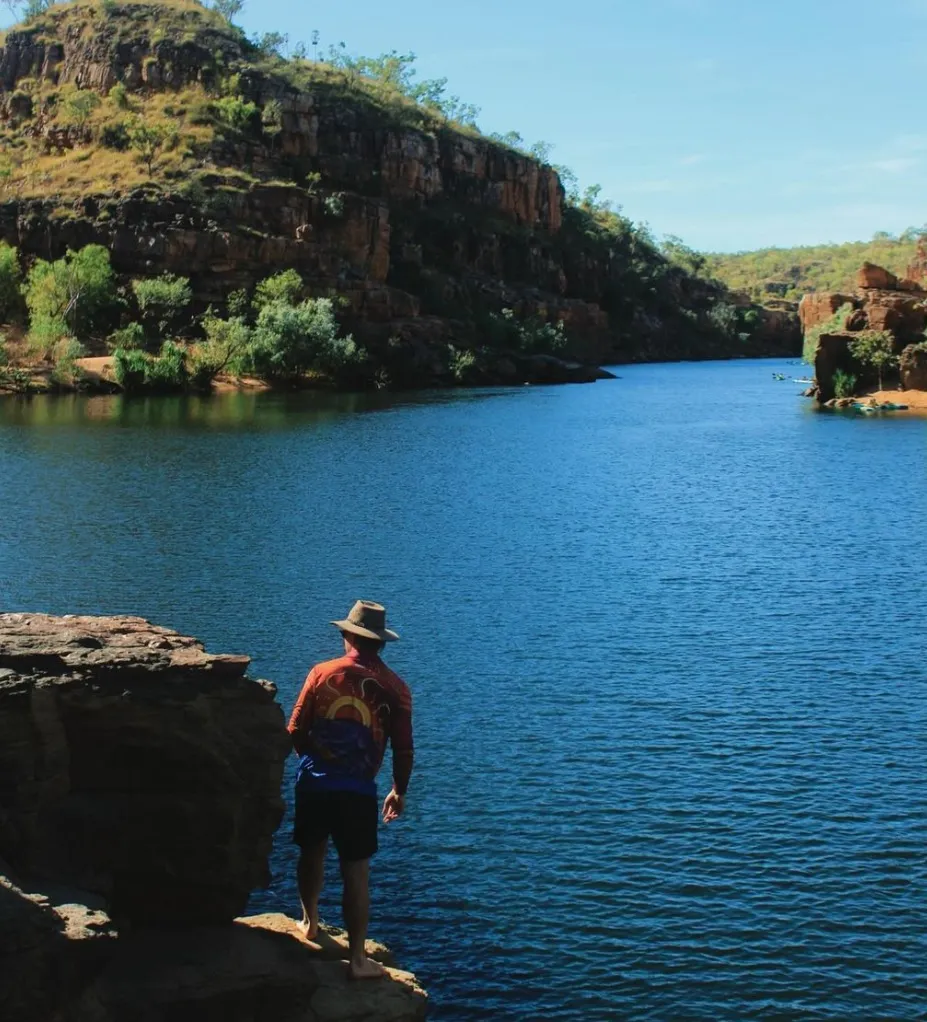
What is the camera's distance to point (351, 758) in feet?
33.8

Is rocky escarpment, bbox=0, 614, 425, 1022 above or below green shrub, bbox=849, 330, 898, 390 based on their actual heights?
below

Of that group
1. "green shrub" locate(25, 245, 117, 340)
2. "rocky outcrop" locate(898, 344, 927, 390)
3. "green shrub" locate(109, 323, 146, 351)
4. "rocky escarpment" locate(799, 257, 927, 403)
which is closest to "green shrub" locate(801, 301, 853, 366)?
"rocky escarpment" locate(799, 257, 927, 403)

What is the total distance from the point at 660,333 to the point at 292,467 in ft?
479

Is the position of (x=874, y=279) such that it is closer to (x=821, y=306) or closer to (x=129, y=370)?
(x=821, y=306)

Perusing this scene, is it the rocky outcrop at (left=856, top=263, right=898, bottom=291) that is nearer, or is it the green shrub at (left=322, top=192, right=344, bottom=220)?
the rocky outcrop at (left=856, top=263, right=898, bottom=291)

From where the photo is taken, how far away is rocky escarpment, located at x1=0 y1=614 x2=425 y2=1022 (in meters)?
9.48

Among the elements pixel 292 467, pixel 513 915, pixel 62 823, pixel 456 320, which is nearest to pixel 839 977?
pixel 513 915

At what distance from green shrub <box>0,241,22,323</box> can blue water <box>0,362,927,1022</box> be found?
5176 centimetres

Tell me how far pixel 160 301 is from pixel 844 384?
184ft

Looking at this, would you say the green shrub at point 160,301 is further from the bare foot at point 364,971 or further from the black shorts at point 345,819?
the bare foot at point 364,971

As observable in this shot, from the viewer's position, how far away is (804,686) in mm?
21750

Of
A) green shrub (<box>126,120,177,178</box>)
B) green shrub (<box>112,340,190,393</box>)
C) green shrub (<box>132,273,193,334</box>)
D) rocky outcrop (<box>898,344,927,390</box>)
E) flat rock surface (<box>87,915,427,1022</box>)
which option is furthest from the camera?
green shrub (<box>126,120,177,178</box>)

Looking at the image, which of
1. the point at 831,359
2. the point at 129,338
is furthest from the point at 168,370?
the point at 831,359

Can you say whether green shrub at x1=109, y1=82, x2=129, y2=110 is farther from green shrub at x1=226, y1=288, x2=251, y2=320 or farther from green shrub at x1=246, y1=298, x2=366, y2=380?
green shrub at x1=246, y1=298, x2=366, y2=380
